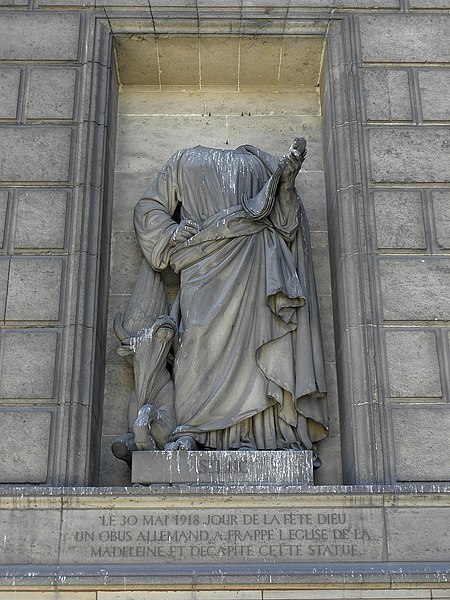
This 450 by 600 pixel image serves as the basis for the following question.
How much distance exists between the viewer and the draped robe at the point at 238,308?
33.0 feet

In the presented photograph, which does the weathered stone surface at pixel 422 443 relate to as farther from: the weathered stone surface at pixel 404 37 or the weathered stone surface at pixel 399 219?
the weathered stone surface at pixel 404 37

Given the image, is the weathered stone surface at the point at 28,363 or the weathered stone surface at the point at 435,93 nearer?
the weathered stone surface at the point at 28,363

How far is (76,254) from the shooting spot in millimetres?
10461

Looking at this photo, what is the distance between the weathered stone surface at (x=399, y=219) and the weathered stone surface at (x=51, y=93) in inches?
133

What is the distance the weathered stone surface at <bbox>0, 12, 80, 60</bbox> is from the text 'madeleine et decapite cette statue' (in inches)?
73.1

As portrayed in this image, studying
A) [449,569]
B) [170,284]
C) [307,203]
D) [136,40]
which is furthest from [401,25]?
[449,569]

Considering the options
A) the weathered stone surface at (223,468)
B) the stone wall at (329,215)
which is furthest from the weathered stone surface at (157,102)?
the weathered stone surface at (223,468)

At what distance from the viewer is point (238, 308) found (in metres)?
10.4

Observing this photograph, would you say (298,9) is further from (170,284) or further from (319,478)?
(319,478)

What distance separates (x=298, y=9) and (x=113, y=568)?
21.3 ft

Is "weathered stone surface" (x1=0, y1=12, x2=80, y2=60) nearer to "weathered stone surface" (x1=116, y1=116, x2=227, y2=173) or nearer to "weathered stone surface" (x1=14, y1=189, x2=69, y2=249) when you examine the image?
"weathered stone surface" (x1=116, y1=116, x2=227, y2=173)

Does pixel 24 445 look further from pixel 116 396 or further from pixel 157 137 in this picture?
pixel 157 137

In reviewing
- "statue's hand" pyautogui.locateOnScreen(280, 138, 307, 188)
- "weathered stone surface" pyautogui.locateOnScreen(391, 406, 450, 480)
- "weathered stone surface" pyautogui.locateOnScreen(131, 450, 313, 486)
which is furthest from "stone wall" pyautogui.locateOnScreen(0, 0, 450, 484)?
"statue's hand" pyautogui.locateOnScreen(280, 138, 307, 188)

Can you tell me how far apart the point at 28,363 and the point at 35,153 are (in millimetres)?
2335
